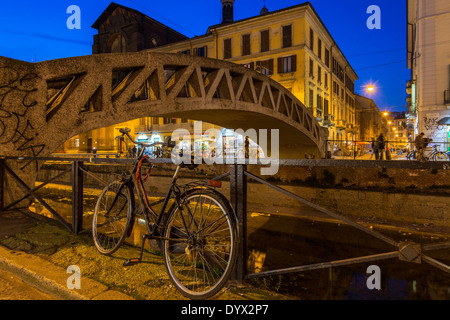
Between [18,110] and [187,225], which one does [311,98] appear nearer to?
[18,110]

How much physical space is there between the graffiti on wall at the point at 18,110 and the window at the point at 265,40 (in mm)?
27420

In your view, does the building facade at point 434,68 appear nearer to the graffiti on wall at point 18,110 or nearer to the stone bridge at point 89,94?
the stone bridge at point 89,94

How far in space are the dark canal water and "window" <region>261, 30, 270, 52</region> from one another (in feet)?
83.0

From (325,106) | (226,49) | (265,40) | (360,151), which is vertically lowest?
(360,151)

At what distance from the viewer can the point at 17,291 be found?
278 centimetres

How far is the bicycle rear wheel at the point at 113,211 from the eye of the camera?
3311 millimetres

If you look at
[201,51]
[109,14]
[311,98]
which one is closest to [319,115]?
[311,98]

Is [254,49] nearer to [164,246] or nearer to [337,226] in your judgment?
[337,226]

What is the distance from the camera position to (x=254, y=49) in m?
30.2

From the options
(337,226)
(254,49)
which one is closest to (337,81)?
(254,49)

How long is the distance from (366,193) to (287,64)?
888 inches
